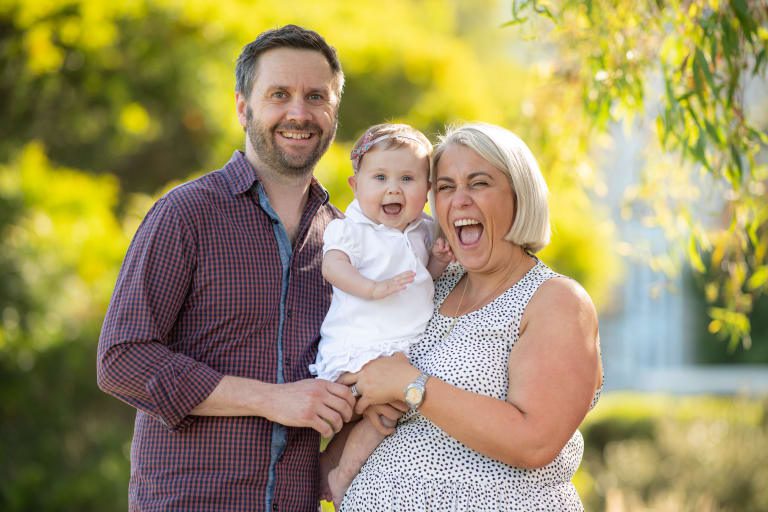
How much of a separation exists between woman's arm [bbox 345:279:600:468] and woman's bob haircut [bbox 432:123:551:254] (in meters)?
A: 0.26

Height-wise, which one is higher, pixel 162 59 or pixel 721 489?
pixel 162 59

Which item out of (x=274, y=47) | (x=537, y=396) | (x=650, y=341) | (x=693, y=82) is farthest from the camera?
(x=650, y=341)

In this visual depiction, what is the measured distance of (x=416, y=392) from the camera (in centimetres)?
279

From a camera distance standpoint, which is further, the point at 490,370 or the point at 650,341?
the point at 650,341

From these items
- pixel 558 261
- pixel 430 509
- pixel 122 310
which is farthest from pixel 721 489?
pixel 122 310

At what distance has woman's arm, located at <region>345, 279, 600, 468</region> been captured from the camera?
269 cm

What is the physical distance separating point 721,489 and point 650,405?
3.57m

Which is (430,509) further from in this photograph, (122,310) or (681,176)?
(681,176)

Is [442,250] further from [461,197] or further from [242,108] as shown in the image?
[242,108]

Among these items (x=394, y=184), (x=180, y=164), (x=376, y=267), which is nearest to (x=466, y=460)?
(x=376, y=267)

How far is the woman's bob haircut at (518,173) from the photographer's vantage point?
2.94m

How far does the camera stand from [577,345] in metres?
2.72

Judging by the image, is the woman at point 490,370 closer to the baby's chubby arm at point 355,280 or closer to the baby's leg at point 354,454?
the baby's leg at point 354,454

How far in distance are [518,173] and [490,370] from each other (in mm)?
601
